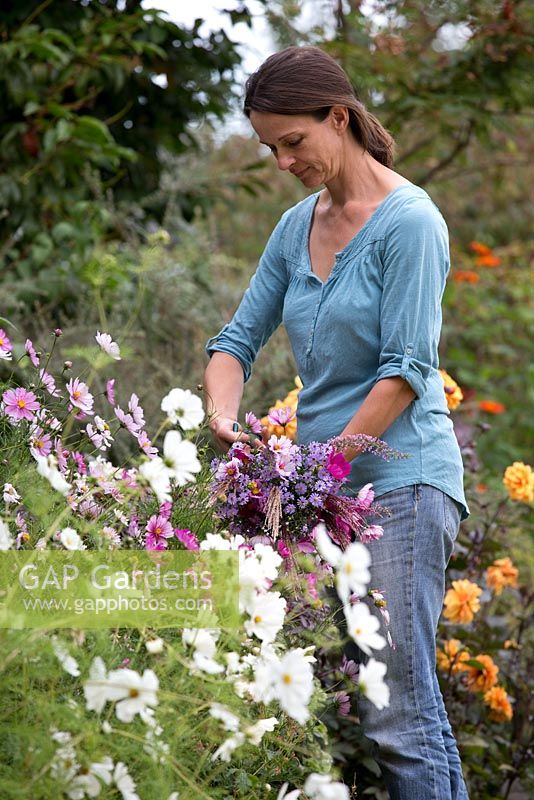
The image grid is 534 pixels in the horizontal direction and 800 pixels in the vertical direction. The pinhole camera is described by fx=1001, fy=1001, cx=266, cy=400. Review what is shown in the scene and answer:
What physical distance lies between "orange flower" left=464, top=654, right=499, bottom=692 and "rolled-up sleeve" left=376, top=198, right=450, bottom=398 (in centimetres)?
109

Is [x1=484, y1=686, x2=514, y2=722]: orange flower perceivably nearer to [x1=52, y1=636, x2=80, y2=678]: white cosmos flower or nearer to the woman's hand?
the woman's hand

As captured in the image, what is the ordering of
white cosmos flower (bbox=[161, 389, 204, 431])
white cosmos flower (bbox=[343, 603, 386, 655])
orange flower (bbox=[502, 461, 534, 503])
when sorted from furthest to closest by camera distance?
orange flower (bbox=[502, 461, 534, 503])
white cosmos flower (bbox=[161, 389, 204, 431])
white cosmos flower (bbox=[343, 603, 386, 655])

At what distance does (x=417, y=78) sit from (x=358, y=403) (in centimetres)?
284

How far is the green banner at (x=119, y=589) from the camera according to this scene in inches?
54.1

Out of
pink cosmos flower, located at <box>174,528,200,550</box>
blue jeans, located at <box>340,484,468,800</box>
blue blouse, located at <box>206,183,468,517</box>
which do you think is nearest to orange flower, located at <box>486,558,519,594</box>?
blue blouse, located at <box>206,183,468,517</box>

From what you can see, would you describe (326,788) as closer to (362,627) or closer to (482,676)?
(362,627)

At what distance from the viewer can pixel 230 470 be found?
171cm

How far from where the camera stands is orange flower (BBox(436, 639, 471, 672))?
8.63 feet

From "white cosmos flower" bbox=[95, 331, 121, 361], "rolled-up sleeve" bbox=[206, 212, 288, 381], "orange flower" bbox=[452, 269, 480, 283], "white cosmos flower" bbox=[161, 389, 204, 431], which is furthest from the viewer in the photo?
"orange flower" bbox=[452, 269, 480, 283]

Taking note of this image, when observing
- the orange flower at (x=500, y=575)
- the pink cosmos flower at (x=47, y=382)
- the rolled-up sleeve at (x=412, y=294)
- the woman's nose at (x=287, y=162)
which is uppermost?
the woman's nose at (x=287, y=162)

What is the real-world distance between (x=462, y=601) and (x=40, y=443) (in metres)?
1.42

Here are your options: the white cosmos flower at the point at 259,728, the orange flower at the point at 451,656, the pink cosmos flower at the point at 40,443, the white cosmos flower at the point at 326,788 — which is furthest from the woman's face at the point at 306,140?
the orange flower at the point at 451,656

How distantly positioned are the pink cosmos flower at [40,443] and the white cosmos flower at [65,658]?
1.46 ft

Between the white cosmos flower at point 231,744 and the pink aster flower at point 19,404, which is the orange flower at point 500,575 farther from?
the white cosmos flower at point 231,744
